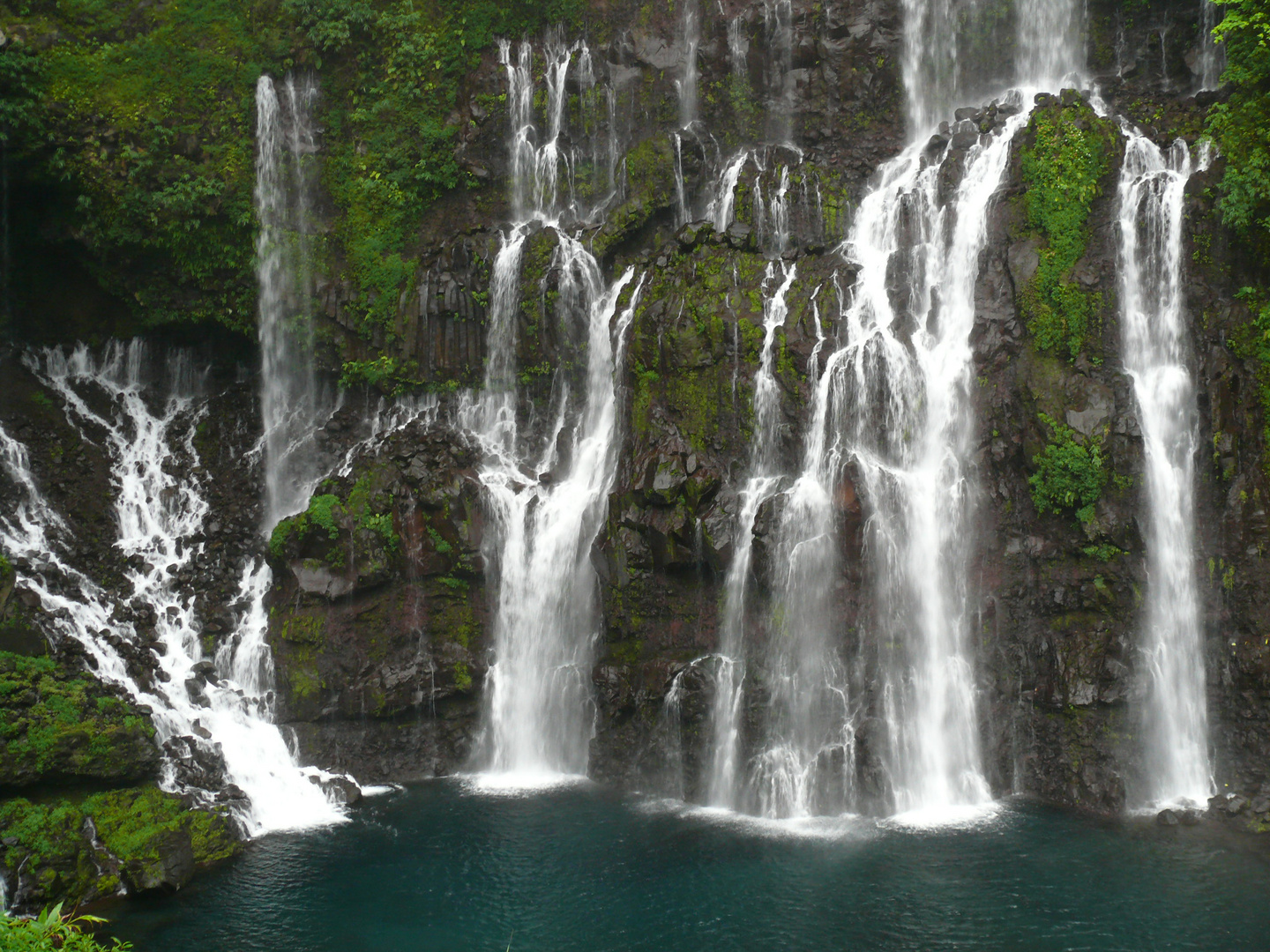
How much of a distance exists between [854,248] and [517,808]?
15686 mm

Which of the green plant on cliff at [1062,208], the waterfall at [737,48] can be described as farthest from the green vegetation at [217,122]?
the green plant on cliff at [1062,208]

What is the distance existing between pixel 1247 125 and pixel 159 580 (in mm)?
26684

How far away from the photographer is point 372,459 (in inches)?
1048

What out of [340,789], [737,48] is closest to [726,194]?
[737,48]

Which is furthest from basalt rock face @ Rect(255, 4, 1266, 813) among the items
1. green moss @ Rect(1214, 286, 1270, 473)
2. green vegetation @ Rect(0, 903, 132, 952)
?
green vegetation @ Rect(0, 903, 132, 952)

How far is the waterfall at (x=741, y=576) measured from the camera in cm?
2155

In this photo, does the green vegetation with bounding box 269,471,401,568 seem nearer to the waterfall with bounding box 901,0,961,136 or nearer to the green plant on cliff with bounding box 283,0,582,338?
the green plant on cliff with bounding box 283,0,582,338

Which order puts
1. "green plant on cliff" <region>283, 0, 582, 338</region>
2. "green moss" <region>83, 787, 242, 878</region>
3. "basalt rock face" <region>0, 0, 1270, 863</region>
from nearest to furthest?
"green moss" <region>83, 787, 242, 878</region> → "basalt rock face" <region>0, 0, 1270, 863</region> → "green plant on cliff" <region>283, 0, 582, 338</region>

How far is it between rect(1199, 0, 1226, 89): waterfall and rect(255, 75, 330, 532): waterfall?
955 inches

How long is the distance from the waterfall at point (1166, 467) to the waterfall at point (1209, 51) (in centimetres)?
448

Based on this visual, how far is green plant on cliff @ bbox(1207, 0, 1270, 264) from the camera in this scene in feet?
68.4

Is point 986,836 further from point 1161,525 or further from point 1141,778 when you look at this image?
point 1161,525

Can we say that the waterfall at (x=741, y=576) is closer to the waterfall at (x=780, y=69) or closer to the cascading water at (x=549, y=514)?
the cascading water at (x=549, y=514)

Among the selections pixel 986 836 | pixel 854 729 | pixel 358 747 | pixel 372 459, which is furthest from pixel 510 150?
pixel 986 836
